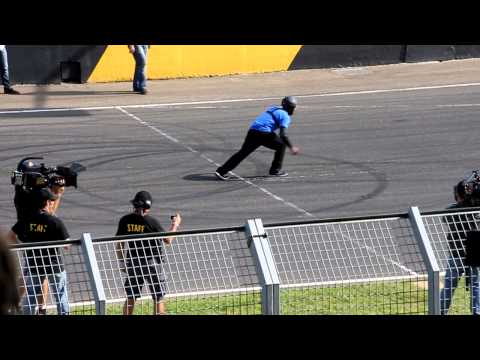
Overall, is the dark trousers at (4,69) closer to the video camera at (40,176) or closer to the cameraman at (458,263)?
the video camera at (40,176)

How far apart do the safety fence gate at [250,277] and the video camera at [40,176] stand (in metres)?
2.28

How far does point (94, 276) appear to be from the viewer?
25.0 ft

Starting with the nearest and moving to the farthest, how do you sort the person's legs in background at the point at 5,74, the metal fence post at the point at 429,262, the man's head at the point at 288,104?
the metal fence post at the point at 429,262, the man's head at the point at 288,104, the person's legs in background at the point at 5,74

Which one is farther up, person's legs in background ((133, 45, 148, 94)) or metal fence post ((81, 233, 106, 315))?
person's legs in background ((133, 45, 148, 94))

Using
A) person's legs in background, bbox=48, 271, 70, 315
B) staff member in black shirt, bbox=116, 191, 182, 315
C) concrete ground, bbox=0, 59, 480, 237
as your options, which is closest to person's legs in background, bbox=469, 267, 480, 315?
staff member in black shirt, bbox=116, 191, 182, 315

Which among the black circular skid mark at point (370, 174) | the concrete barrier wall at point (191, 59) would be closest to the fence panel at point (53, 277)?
the black circular skid mark at point (370, 174)

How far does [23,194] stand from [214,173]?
6765 millimetres

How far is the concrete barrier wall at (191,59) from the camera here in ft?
78.4

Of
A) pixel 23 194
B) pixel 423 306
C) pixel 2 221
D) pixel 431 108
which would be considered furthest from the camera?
pixel 431 108

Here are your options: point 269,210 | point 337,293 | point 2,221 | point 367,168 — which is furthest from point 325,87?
point 337,293

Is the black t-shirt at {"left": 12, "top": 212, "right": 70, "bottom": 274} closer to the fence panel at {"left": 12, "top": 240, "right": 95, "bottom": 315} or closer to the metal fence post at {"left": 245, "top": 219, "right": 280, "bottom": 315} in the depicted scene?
the fence panel at {"left": 12, "top": 240, "right": 95, "bottom": 315}

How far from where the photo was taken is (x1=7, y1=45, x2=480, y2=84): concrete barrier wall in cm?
2389

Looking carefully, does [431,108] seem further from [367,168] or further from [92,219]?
[92,219]
